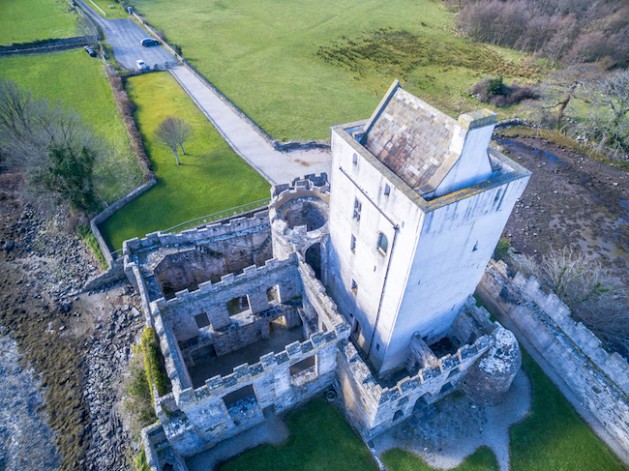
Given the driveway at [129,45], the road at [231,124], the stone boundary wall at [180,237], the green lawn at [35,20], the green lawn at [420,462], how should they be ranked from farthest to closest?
1. the green lawn at [35,20]
2. the driveway at [129,45]
3. the road at [231,124]
4. the stone boundary wall at [180,237]
5. the green lawn at [420,462]

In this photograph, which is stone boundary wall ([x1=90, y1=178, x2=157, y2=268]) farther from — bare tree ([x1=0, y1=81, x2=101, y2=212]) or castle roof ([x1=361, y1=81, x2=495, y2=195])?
castle roof ([x1=361, y1=81, x2=495, y2=195])

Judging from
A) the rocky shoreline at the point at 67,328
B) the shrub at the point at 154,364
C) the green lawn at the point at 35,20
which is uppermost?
the green lawn at the point at 35,20

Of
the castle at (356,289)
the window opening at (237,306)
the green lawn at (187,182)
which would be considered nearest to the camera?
the castle at (356,289)

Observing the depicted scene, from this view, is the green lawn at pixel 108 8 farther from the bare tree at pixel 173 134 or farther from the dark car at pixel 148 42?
the bare tree at pixel 173 134

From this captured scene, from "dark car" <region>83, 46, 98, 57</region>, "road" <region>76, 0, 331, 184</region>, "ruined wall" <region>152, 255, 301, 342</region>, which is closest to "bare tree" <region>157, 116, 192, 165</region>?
"road" <region>76, 0, 331, 184</region>

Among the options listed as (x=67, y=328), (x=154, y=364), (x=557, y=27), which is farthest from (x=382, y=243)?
(x=557, y=27)

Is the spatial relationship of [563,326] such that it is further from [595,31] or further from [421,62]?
[595,31]

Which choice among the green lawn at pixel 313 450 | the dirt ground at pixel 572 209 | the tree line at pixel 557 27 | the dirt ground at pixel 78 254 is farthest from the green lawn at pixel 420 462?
the tree line at pixel 557 27
